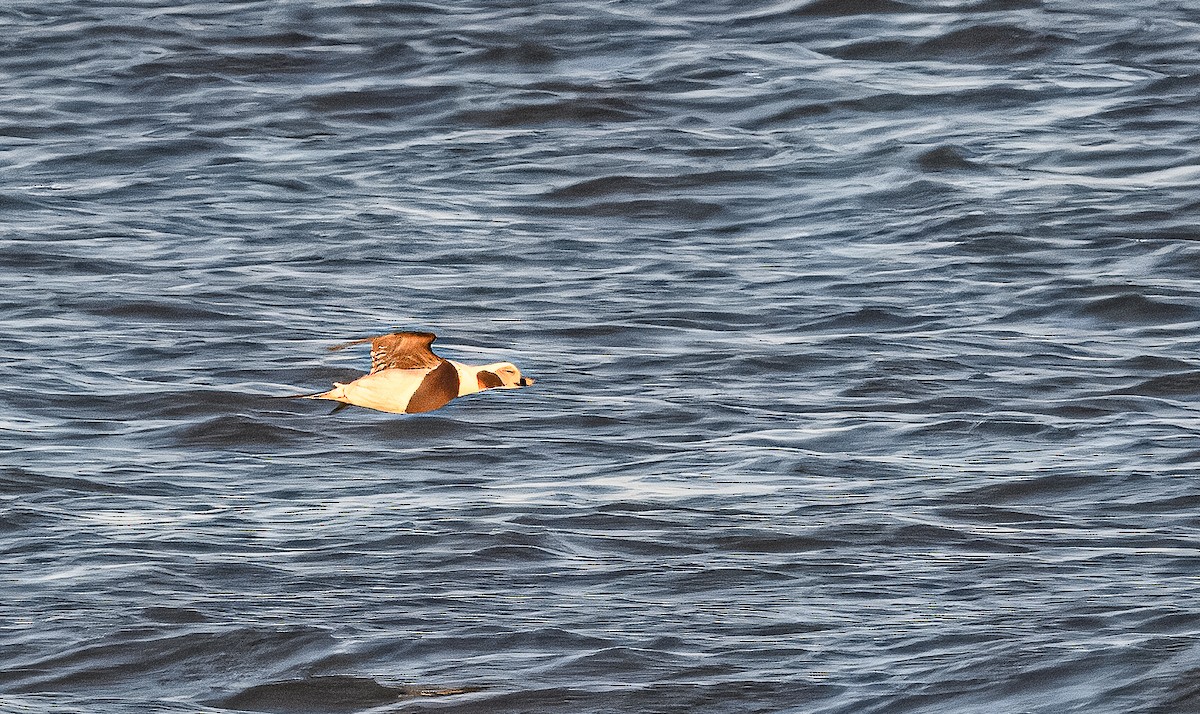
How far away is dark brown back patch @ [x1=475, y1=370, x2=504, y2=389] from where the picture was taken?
7742mm

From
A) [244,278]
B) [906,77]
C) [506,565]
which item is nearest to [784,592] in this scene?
[506,565]

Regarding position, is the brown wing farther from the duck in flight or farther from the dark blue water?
the dark blue water

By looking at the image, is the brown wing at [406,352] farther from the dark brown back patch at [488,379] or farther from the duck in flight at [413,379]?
the dark brown back patch at [488,379]

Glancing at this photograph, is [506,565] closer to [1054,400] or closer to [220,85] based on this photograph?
[1054,400]

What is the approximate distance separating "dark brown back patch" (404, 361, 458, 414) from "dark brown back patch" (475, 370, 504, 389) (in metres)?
0.08

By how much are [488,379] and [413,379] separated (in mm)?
241

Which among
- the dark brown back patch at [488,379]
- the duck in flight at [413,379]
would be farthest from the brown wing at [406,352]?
the dark brown back patch at [488,379]

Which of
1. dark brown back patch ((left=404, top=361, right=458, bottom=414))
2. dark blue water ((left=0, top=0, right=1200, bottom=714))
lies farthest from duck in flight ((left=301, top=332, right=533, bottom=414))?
dark blue water ((left=0, top=0, right=1200, bottom=714))

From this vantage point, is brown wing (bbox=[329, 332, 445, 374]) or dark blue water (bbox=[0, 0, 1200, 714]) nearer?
brown wing (bbox=[329, 332, 445, 374])

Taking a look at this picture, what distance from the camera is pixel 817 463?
42.1 ft

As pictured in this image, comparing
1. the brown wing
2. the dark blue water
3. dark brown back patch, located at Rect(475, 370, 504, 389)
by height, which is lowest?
the dark blue water

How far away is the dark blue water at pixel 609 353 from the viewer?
10602 millimetres

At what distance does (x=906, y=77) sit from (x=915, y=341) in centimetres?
701

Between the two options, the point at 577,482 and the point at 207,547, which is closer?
the point at 207,547
